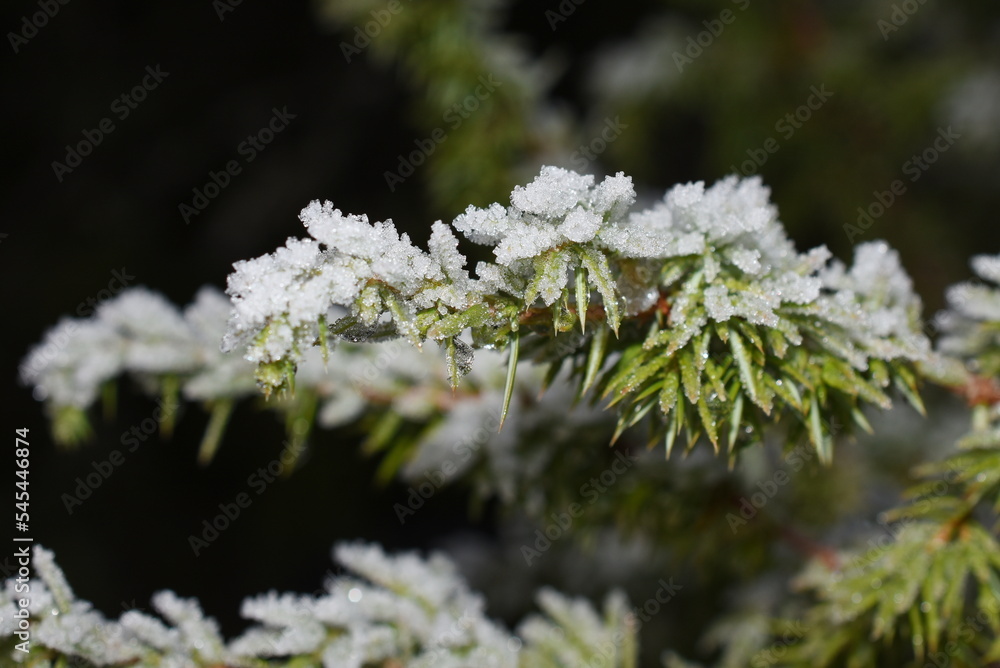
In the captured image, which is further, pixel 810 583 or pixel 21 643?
pixel 810 583

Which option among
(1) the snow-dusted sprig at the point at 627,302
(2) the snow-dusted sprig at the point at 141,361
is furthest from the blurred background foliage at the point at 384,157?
(1) the snow-dusted sprig at the point at 627,302

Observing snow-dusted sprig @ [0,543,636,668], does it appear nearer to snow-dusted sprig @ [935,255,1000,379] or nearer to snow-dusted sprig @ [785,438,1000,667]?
snow-dusted sprig @ [785,438,1000,667]

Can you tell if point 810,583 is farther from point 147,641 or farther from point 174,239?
point 174,239

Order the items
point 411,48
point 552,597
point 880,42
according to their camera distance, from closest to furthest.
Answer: point 552,597
point 411,48
point 880,42

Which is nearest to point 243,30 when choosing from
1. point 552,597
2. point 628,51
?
point 628,51

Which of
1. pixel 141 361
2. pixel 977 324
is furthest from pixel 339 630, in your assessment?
pixel 977 324

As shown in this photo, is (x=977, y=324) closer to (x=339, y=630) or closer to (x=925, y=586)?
(x=925, y=586)

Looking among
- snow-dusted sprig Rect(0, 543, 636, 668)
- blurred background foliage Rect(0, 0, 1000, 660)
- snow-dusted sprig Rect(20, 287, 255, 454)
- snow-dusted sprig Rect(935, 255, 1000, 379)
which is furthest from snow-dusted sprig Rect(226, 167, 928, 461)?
blurred background foliage Rect(0, 0, 1000, 660)

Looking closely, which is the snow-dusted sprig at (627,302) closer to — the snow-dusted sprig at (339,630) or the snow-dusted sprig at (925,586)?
the snow-dusted sprig at (925,586)
